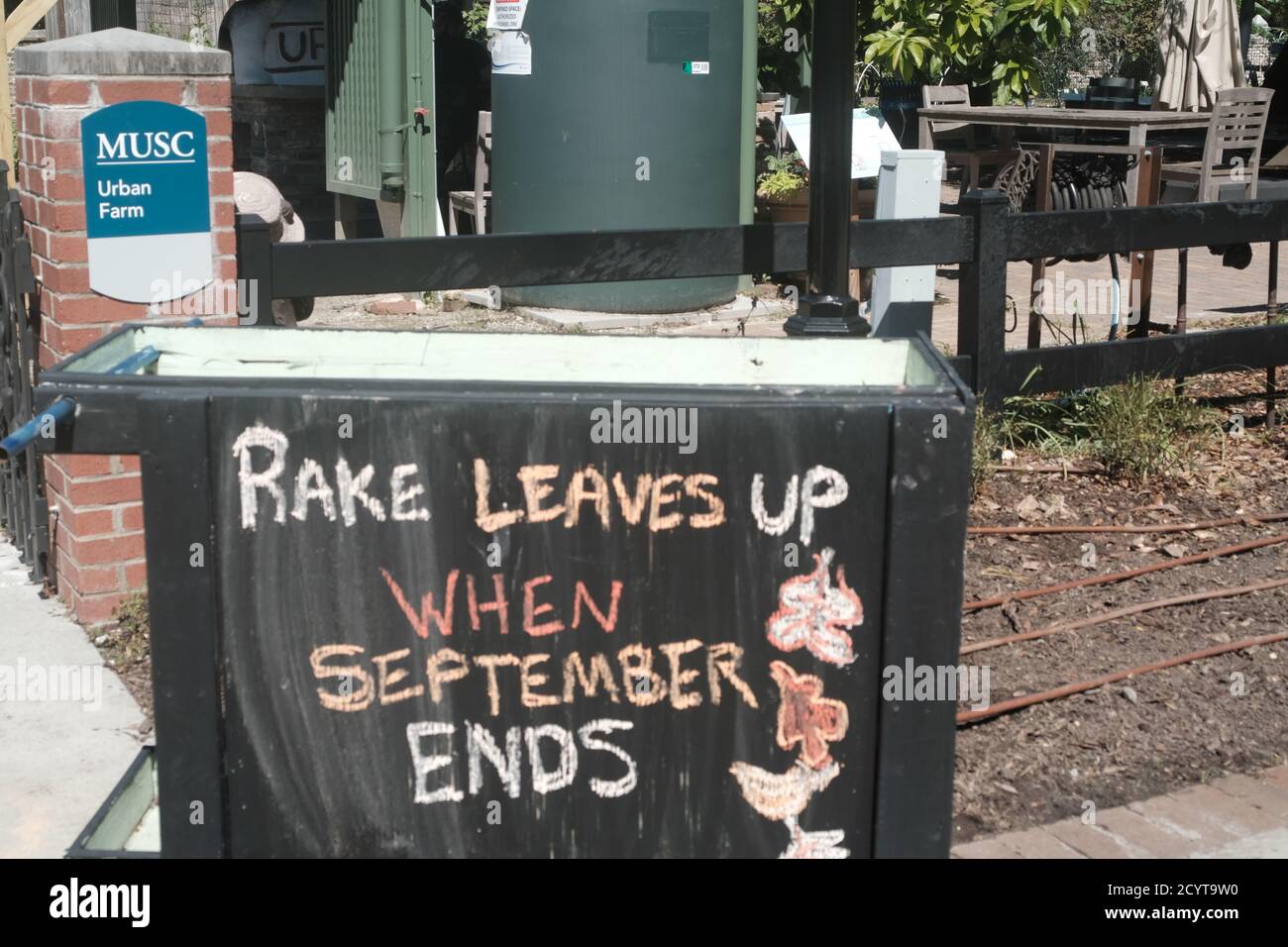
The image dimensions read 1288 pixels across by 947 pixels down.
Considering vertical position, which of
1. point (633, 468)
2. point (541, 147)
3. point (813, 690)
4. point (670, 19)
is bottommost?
point (813, 690)

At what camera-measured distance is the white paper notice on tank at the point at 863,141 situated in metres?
9.66

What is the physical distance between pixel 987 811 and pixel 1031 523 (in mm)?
2218

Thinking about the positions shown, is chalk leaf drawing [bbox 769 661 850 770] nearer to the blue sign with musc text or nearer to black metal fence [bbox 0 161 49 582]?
the blue sign with musc text

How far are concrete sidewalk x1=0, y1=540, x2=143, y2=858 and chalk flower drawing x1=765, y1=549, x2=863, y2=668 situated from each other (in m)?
1.94

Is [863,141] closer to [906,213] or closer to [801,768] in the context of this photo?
[906,213]

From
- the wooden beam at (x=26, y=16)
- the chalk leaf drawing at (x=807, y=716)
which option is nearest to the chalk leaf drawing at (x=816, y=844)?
the chalk leaf drawing at (x=807, y=716)

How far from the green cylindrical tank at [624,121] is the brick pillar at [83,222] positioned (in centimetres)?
458

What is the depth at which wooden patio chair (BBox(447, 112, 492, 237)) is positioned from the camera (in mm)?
10508

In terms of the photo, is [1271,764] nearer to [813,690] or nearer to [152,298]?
[813,690]

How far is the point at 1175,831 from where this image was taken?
371cm

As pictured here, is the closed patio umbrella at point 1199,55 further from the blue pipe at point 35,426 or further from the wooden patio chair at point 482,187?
the blue pipe at point 35,426

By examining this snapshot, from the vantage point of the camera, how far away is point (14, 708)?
4258 millimetres

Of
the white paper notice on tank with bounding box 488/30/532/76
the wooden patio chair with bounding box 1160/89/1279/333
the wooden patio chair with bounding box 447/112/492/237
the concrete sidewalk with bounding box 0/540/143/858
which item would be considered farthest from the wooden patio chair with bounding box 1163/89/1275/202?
the concrete sidewalk with bounding box 0/540/143/858

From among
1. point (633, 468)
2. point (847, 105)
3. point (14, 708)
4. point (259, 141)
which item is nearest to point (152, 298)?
point (14, 708)
